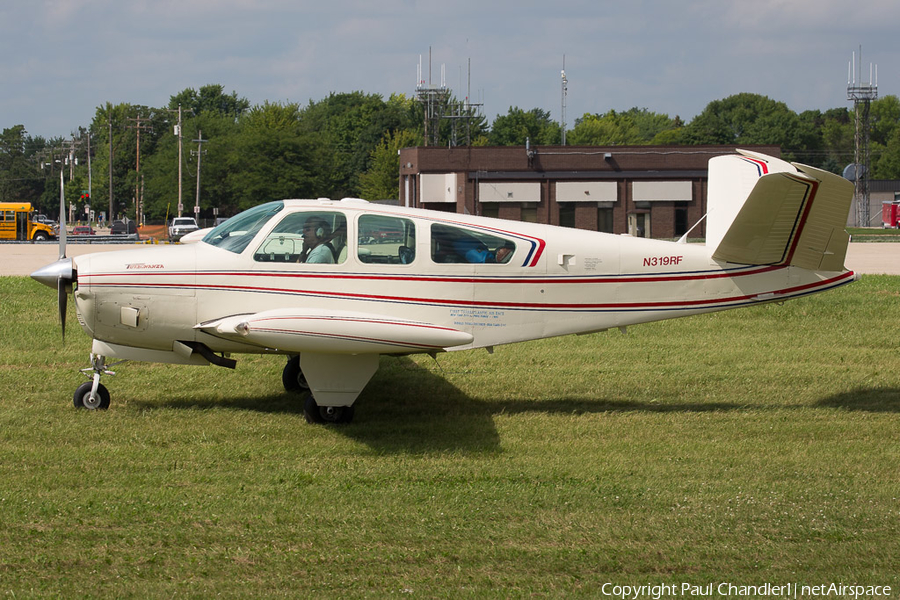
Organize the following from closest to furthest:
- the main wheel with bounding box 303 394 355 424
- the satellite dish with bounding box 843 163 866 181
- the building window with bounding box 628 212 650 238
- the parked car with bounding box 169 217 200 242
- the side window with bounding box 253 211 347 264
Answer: the side window with bounding box 253 211 347 264 → the main wheel with bounding box 303 394 355 424 → the parked car with bounding box 169 217 200 242 → the building window with bounding box 628 212 650 238 → the satellite dish with bounding box 843 163 866 181

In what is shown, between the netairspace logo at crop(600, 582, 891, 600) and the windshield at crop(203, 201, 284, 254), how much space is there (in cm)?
519

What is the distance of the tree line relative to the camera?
276 feet

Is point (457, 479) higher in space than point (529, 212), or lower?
lower

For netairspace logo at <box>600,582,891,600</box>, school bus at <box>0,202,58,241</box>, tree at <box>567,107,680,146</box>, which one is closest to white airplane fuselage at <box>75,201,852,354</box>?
netairspace logo at <box>600,582,891,600</box>

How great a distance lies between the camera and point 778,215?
8.90 metres

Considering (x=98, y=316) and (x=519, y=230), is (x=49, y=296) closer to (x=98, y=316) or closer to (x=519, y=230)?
(x=98, y=316)

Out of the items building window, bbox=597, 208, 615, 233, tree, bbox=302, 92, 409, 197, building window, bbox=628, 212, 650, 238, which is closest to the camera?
building window, bbox=628, 212, 650, 238

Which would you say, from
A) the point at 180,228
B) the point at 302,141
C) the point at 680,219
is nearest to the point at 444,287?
the point at 180,228

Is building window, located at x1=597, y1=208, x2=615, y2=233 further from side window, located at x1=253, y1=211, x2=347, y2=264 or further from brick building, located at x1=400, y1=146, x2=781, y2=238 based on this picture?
side window, located at x1=253, y1=211, x2=347, y2=264

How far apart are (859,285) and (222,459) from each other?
15.2 metres

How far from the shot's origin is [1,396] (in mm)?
9688

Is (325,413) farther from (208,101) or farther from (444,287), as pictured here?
(208,101)

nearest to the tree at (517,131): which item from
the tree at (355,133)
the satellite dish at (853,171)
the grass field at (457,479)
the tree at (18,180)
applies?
the tree at (355,133)

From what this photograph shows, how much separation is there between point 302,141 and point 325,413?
80839 millimetres
